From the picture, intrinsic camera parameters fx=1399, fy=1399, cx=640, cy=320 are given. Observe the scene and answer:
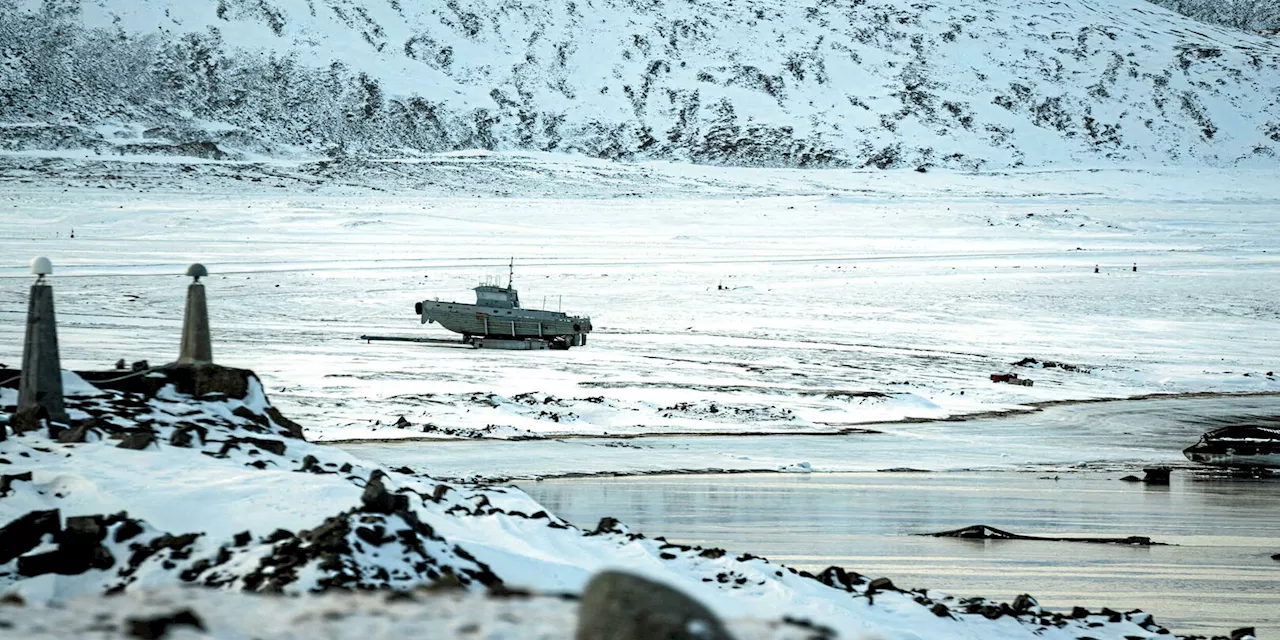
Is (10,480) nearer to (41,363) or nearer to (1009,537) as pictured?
(41,363)

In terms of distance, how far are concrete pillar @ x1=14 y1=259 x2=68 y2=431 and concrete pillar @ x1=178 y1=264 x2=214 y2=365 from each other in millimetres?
1287

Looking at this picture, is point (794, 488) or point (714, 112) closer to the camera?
point (794, 488)

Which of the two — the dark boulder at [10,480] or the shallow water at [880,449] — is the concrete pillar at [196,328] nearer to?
the dark boulder at [10,480]

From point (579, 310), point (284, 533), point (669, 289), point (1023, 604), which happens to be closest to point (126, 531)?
point (284, 533)

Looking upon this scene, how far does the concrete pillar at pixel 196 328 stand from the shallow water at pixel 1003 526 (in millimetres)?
4198

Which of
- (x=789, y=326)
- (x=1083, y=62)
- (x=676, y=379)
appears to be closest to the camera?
(x=676, y=379)

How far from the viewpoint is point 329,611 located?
340 centimetres

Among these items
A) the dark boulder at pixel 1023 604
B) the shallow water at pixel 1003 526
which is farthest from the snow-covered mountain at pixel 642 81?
the dark boulder at pixel 1023 604

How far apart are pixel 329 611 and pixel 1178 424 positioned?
87.7ft

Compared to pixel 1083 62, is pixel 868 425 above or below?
below

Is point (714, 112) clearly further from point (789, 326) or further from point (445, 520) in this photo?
point (445, 520)

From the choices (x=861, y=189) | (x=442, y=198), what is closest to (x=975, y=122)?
(x=861, y=189)

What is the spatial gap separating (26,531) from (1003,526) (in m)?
10.9

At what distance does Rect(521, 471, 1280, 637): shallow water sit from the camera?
12.0m
